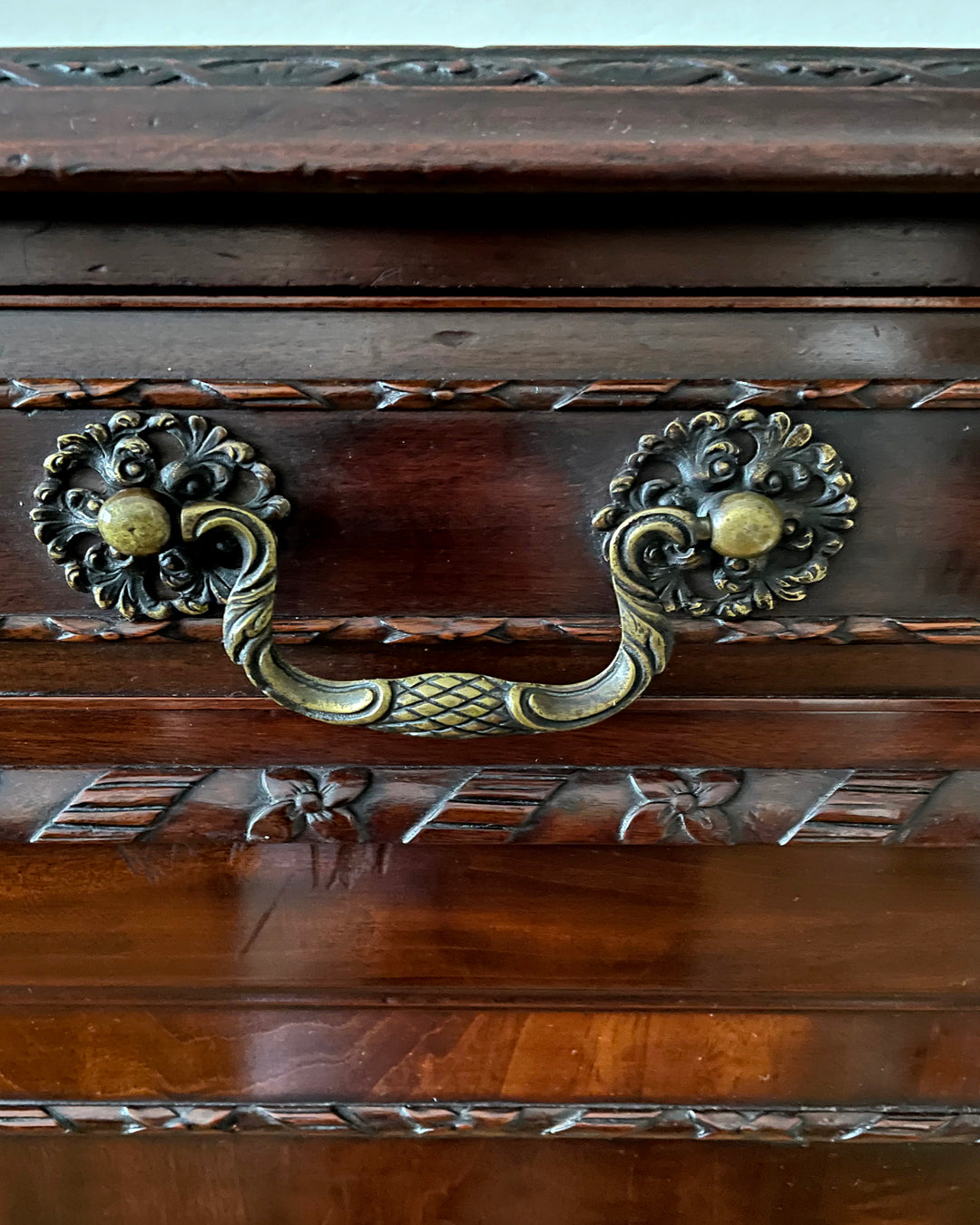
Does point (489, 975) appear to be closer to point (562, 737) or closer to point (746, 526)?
point (562, 737)

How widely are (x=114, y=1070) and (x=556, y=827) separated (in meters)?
0.23

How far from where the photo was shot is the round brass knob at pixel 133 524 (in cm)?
24

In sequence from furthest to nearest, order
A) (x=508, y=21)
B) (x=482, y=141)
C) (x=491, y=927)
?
(x=508, y=21)
(x=491, y=927)
(x=482, y=141)

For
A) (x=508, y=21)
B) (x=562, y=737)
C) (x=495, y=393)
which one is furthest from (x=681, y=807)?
(x=508, y=21)

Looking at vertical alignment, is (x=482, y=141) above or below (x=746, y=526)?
above

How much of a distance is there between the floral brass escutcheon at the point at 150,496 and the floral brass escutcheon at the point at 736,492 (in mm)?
119

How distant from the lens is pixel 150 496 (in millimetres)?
250

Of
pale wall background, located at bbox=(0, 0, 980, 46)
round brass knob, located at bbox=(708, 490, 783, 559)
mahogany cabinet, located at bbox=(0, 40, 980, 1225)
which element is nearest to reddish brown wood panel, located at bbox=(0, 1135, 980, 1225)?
mahogany cabinet, located at bbox=(0, 40, 980, 1225)

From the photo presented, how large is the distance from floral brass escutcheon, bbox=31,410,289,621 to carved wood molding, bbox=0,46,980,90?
0.31 feet

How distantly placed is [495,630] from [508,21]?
36cm

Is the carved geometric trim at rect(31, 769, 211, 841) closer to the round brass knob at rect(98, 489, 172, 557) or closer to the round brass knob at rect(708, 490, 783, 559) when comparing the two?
the round brass knob at rect(98, 489, 172, 557)

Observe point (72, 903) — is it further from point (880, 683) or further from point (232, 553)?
point (880, 683)

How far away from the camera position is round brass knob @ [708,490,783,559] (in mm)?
245

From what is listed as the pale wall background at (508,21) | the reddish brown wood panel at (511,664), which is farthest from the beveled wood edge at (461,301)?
the pale wall background at (508,21)
